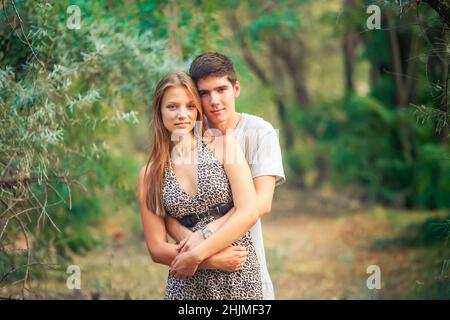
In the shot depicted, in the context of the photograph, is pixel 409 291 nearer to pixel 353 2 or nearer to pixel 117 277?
pixel 117 277

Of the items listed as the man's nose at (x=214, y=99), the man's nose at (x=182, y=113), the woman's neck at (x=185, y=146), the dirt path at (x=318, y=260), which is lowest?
the dirt path at (x=318, y=260)

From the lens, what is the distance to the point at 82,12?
596 cm

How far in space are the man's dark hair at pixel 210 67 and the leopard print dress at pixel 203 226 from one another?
0.40m

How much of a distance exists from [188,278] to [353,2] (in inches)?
392

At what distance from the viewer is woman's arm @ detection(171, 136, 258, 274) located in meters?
3.47

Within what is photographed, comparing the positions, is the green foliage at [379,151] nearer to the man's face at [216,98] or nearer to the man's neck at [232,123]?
the man's neck at [232,123]

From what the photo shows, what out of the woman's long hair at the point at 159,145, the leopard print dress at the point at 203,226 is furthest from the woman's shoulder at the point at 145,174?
the leopard print dress at the point at 203,226

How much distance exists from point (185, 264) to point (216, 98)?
96 cm

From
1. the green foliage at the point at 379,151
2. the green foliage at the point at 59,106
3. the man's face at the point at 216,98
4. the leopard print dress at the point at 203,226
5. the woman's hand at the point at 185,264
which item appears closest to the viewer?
the woman's hand at the point at 185,264

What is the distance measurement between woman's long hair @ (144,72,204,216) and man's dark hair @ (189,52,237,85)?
107 millimetres

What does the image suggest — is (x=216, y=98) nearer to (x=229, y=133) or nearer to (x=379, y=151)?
(x=229, y=133)

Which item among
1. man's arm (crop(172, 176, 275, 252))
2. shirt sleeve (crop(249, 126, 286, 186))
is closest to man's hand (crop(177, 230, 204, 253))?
man's arm (crop(172, 176, 275, 252))

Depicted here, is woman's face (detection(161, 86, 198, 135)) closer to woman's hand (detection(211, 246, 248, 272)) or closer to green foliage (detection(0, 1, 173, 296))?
woman's hand (detection(211, 246, 248, 272))

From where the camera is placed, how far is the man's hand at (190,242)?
139 inches
